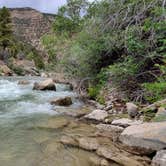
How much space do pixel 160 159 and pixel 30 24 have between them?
8885cm

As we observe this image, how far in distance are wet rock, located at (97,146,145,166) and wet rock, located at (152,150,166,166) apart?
23 cm

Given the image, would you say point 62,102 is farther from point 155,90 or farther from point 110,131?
point 155,90

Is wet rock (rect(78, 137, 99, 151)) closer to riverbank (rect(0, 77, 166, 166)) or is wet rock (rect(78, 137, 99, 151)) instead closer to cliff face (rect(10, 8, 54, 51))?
riverbank (rect(0, 77, 166, 166))

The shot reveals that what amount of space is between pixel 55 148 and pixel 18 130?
51.8 inches

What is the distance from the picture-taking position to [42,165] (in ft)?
Answer: 12.7

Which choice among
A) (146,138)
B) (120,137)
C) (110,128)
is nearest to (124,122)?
(110,128)

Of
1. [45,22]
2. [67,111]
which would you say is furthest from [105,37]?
[45,22]

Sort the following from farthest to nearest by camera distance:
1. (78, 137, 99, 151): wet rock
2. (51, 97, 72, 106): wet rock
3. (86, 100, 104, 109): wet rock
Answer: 1. (51, 97, 72, 106): wet rock
2. (86, 100, 104, 109): wet rock
3. (78, 137, 99, 151): wet rock

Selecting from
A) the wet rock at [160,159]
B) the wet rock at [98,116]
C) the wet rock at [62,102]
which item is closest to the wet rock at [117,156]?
the wet rock at [160,159]

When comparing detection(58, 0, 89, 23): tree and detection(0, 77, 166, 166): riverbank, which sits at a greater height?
detection(58, 0, 89, 23): tree

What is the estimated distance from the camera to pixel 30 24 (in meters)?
87.9

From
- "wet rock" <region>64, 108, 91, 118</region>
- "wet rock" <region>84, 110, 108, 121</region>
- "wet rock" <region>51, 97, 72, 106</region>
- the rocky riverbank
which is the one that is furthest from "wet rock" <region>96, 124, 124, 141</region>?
"wet rock" <region>51, 97, 72, 106</region>

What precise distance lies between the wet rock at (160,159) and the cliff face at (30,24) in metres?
68.0

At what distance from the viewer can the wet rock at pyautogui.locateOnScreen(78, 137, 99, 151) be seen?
454 centimetres
